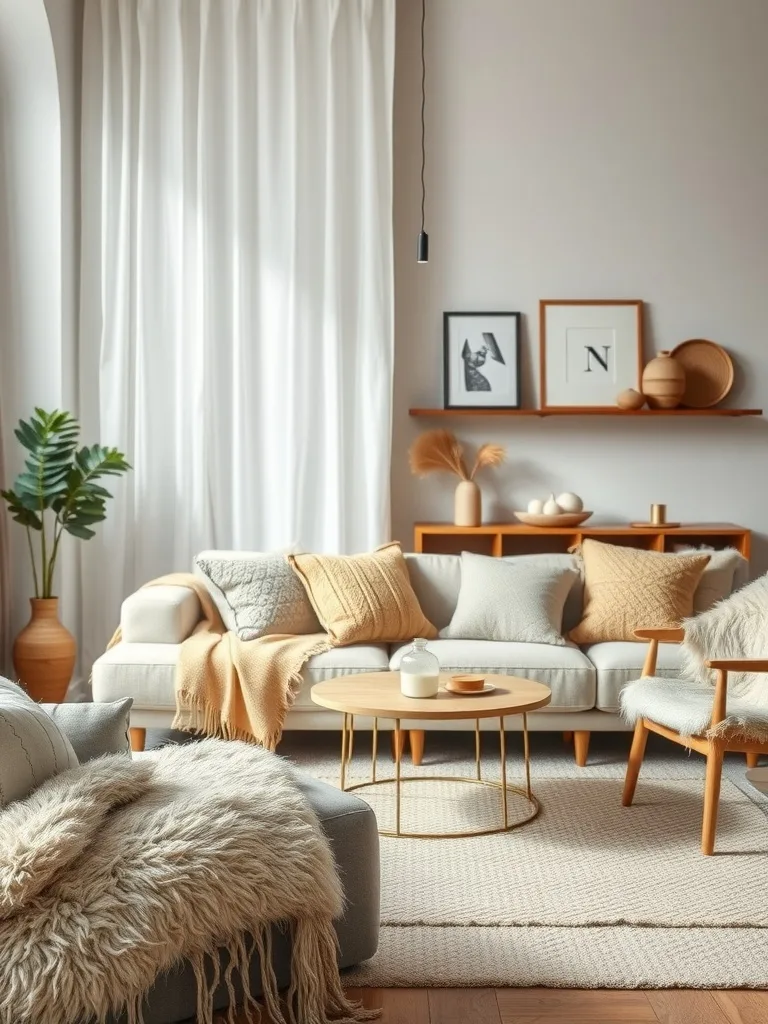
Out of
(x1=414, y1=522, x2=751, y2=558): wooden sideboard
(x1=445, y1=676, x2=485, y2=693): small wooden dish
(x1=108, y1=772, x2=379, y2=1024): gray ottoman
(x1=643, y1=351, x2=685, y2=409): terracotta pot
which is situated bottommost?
(x1=108, y1=772, x2=379, y2=1024): gray ottoman

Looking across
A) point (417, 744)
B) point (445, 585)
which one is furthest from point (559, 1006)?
point (445, 585)

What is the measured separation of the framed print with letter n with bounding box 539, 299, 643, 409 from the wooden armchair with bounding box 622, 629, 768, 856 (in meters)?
1.81

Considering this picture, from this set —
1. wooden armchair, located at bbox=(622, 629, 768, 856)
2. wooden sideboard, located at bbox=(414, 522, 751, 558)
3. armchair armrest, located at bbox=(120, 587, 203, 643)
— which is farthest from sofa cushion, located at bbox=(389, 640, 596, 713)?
wooden sideboard, located at bbox=(414, 522, 751, 558)

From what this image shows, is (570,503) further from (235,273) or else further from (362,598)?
(235,273)

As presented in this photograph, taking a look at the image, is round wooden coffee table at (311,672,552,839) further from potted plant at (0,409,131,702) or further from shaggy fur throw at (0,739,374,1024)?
potted plant at (0,409,131,702)

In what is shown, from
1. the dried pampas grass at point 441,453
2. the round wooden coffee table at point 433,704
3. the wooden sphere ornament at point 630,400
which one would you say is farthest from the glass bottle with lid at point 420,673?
the wooden sphere ornament at point 630,400

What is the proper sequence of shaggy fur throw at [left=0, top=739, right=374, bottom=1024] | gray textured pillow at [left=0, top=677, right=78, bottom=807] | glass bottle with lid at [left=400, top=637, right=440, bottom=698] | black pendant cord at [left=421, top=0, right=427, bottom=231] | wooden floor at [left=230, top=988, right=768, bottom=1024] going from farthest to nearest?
black pendant cord at [left=421, top=0, right=427, bottom=231], glass bottle with lid at [left=400, top=637, right=440, bottom=698], wooden floor at [left=230, top=988, right=768, bottom=1024], gray textured pillow at [left=0, top=677, right=78, bottom=807], shaggy fur throw at [left=0, top=739, right=374, bottom=1024]

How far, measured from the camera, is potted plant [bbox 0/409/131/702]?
4625 mm

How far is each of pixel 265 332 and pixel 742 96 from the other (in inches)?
97.1

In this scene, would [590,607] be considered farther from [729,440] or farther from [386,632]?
[729,440]

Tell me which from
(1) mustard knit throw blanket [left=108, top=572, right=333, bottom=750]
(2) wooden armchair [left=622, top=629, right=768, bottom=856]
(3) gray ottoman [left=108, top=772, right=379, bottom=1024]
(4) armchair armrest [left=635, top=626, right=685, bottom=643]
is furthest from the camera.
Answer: (1) mustard knit throw blanket [left=108, top=572, right=333, bottom=750]

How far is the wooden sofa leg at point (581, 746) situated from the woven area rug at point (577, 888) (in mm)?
37

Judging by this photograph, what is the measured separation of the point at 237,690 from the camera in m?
4.05

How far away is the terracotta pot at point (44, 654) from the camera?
463cm
